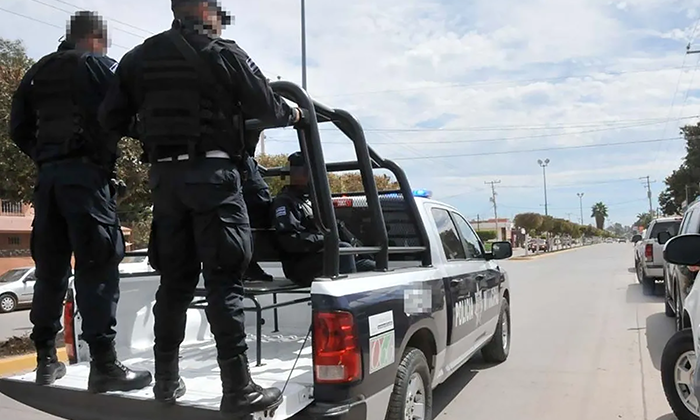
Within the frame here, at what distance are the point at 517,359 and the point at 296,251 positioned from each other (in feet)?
12.9

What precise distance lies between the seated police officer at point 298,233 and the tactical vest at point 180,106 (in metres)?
1.56

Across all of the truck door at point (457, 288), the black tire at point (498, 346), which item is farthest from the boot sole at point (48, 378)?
the black tire at point (498, 346)

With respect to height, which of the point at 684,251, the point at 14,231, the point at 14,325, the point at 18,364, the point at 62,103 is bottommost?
the point at 14,325

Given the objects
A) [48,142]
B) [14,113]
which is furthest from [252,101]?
[14,113]

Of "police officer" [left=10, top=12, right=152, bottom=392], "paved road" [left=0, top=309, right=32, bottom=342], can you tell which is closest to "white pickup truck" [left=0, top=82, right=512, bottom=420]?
"police officer" [left=10, top=12, right=152, bottom=392]

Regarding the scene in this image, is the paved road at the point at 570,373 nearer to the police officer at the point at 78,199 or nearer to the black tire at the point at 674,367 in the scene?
the black tire at the point at 674,367

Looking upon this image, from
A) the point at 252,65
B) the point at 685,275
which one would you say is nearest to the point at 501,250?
the point at 685,275

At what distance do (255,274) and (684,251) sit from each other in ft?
10.2

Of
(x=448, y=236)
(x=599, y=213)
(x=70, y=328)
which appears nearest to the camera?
(x=70, y=328)

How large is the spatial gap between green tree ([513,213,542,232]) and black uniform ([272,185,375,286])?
201 ft

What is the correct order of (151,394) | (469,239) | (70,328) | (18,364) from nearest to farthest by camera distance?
(151,394)
(70,328)
(469,239)
(18,364)

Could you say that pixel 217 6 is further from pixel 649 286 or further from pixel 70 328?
pixel 649 286

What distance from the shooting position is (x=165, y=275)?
319 cm

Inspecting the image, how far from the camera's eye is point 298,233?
464cm
